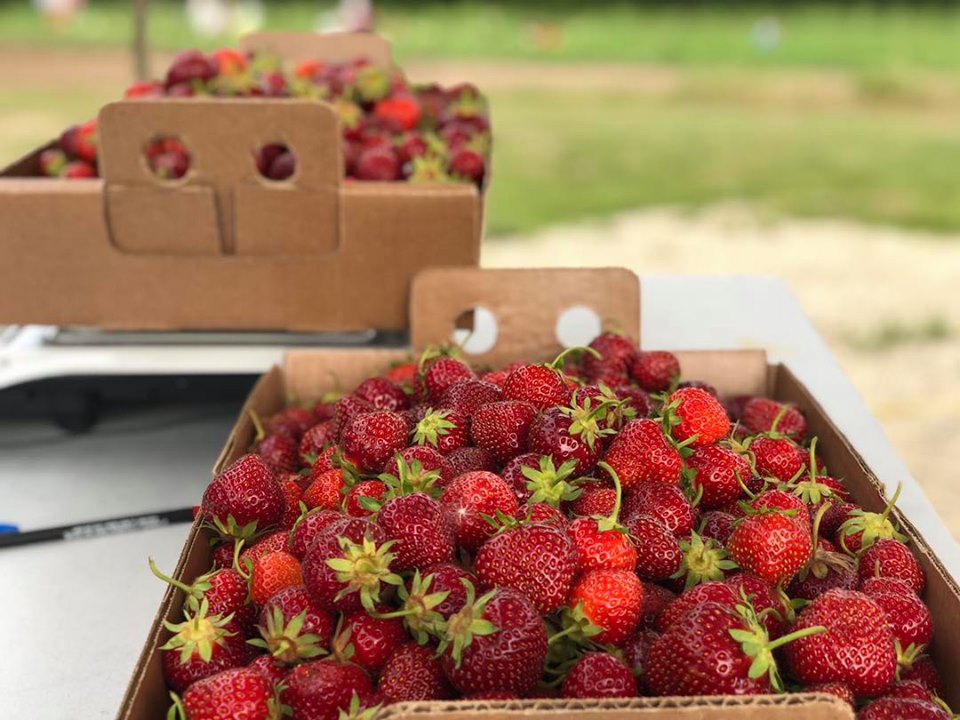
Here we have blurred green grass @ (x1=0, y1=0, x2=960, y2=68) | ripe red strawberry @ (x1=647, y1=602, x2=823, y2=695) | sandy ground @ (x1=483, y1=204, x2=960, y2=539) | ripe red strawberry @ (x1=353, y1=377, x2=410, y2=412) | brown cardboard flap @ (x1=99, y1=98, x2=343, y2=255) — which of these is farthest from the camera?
blurred green grass @ (x1=0, y1=0, x2=960, y2=68)

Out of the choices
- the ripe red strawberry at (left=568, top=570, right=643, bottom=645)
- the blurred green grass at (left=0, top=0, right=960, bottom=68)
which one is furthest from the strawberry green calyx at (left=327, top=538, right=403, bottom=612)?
the blurred green grass at (left=0, top=0, right=960, bottom=68)

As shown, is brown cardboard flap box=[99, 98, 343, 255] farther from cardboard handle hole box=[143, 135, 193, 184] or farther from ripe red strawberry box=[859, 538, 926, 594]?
ripe red strawberry box=[859, 538, 926, 594]

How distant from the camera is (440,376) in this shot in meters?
0.99

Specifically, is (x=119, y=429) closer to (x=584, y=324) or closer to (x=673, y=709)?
(x=584, y=324)

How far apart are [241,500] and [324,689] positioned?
22 centimetres

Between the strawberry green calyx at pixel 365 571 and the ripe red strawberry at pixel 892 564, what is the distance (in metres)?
0.35

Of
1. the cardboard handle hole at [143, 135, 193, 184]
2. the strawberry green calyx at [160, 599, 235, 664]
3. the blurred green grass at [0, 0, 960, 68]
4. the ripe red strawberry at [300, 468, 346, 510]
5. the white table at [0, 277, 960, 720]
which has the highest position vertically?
the cardboard handle hole at [143, 135, 193, 184]

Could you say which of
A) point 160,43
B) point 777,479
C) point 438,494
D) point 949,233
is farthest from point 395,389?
point 160,43

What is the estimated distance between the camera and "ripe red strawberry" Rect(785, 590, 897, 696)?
0.67 m

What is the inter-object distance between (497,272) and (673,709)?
2.32 ft

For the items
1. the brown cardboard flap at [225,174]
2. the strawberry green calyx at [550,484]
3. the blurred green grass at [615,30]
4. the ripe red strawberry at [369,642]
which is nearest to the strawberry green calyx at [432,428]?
the strawberry green calyx at [550,484]

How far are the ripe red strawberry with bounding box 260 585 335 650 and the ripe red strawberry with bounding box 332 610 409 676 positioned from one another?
0.01 m

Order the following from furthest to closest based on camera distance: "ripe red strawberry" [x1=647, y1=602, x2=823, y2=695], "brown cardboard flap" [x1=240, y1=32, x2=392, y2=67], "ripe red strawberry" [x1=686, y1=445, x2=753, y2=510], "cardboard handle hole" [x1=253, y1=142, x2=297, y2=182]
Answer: "brown cardboard flap" [x1=240, y1=32, x2=392, y2=67], "cardboard handle hole" [x1=253, y1=142, x2=297, y2=182], "ripe red strawberry" [x1=686, y1=445, x2=753, y2=510], "ripe red strawberry" [x1=647, y1=602, x2=823, y2=695]

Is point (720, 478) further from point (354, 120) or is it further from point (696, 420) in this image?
point (354, 120)
